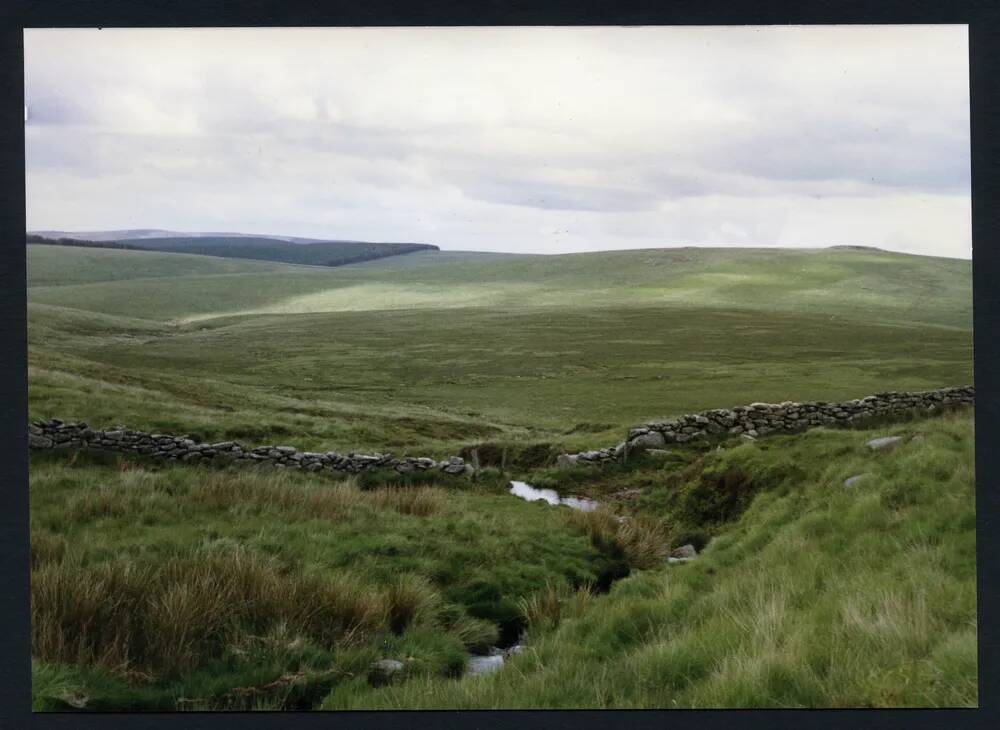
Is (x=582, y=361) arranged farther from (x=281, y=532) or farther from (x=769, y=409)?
(x=281, y=532)

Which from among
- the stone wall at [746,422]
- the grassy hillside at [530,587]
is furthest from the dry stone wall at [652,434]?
the grassy hillside at [530,587]

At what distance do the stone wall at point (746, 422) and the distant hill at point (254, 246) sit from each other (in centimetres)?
292

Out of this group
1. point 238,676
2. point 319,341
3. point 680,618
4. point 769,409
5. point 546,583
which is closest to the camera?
point 238,676

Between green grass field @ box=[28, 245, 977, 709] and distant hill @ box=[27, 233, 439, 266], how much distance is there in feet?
1.38

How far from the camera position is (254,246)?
27.4ft

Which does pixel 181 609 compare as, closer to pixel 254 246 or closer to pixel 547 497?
pixel 547 497

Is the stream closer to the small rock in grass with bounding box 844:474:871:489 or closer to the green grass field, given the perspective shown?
the green grass field

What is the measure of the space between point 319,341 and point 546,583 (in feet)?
15.2

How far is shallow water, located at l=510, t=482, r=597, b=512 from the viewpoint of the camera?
764 cm

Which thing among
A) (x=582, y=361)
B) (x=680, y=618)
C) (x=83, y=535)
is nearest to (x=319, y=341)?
(x=582, y=361)

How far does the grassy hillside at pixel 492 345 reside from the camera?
26.7ft

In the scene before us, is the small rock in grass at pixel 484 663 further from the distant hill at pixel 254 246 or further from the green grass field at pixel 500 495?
the distant hill at pixel 254 246

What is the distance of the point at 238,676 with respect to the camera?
4840mm

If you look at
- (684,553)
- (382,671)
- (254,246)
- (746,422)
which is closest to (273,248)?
(254,246)
